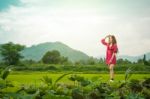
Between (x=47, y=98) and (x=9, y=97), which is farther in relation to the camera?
(x=9, y=97)

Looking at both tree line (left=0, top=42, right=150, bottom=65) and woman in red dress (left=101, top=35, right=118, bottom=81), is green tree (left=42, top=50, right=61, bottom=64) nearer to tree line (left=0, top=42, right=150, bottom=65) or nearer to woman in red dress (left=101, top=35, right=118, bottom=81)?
tree line (left=0, top=42, right=150, bottom=65)

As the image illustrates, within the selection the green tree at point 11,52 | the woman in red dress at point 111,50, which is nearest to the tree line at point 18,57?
the green tree at point 11,52

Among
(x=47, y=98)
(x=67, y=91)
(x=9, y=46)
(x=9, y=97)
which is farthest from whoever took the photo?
(x=9, y=46)

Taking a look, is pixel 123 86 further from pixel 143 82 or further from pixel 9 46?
pixel 9 46

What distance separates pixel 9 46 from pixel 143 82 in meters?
82.2

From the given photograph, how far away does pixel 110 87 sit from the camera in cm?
200

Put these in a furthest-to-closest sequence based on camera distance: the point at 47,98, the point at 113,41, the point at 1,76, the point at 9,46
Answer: the point at 9,46 → the point at 113,41 → the point at 1,76 → the point at 47,98

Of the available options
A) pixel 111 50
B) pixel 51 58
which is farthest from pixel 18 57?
pixel 111 50

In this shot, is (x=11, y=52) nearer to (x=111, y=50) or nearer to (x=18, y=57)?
(x=18, y=57)

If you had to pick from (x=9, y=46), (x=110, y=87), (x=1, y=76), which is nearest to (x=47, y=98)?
(x=1, y=76)

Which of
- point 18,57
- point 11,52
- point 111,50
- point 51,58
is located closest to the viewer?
point 111,50

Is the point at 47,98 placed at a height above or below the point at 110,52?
below

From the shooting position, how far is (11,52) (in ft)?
260

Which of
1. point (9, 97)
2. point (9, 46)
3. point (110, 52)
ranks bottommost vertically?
point (9, 97)
